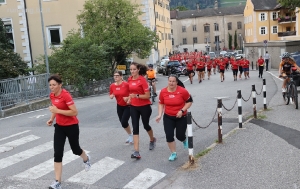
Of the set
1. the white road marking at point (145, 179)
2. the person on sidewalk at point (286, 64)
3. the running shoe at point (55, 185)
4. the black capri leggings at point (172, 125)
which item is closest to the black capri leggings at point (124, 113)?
the black capri leggings at point (172, 125)

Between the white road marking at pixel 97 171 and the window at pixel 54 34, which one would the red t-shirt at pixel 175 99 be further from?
the window at pixel 54 34

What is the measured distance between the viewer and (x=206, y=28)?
10538 centimetres

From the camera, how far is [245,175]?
636cm

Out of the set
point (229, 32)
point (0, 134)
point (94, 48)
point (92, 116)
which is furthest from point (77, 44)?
point (229, 32)

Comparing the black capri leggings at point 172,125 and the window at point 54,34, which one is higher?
the window at point 54,34

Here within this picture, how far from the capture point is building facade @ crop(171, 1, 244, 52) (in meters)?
105

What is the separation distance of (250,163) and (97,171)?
9.15 feet

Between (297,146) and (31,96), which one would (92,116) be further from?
(297,146)

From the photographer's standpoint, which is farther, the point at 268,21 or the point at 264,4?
the point at 264,4

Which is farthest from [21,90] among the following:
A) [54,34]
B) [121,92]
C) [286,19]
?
[286,19]

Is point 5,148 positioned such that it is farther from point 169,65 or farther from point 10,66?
point 169,65

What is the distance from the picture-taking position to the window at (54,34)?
38.8 m

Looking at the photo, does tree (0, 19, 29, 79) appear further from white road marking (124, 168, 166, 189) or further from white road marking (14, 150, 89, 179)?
white road marking (124, 168, 166, 189)

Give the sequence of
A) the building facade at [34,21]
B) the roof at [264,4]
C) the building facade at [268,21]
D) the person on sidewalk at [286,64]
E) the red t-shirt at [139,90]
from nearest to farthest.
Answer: the red t-shirt at [139,90] → the person on sidewalk at [286,64] → the building facade at [34,21] → the building facade at [268,21] → the roof at [264,4]
